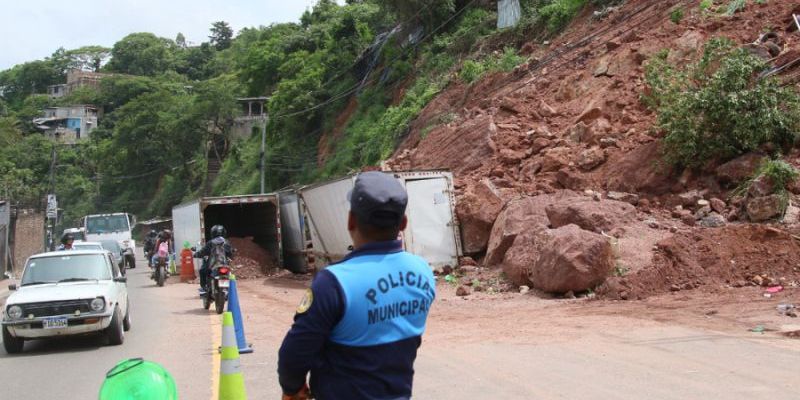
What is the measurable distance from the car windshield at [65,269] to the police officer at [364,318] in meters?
10.4

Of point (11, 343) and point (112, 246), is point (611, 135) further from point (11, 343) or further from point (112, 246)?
point (112, 246)

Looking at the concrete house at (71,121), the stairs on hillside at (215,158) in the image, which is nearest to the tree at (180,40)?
the concrete house at (71,121)

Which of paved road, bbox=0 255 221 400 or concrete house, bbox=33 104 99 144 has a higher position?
concrete house, bbox=33 104 99 144

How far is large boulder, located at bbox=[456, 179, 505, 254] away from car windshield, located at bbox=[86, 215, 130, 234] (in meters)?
24.2

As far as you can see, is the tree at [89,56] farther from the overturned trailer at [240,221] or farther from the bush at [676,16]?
the bush at [676,16]

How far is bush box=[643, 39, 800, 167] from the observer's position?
16812 mm

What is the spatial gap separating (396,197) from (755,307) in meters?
10.2

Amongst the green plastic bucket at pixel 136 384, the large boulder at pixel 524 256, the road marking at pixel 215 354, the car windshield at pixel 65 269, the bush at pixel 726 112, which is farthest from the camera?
the bush at pixel 726 112

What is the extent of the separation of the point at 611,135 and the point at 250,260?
471 inches

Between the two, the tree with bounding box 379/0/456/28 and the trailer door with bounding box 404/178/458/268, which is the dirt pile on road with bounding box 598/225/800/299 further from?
the tree with bounding box 379/0/456/28

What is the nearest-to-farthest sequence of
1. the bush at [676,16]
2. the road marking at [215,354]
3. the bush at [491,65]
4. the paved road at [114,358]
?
the road marking at [215,354] → the paved road at [114,358] → the bush at [676,16] → the bush at [491,65]

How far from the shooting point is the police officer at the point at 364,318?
114 inches

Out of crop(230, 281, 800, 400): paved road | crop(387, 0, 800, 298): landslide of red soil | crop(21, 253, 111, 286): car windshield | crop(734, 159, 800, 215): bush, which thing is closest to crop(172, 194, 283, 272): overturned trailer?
crop(387, 0, 800, 298): landslide of red soil

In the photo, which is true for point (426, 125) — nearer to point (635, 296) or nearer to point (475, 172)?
point (475, 172)
